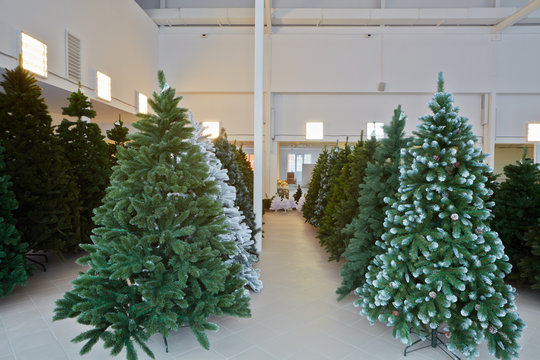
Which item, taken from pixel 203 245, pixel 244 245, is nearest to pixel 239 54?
pixel 244 245

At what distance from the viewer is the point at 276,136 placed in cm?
1366

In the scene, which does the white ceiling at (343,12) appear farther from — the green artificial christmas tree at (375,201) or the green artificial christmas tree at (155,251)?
the green artificial christmas tree at (155,251)

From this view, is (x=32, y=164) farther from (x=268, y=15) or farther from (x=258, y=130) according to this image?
(x=268, y=15)

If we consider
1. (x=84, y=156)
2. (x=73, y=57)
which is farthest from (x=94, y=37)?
(x=84, y=156)

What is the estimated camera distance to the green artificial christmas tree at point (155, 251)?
7.87ft

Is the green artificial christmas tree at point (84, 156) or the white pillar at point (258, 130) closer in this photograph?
the green artificial christmas tree at point (84, 156)

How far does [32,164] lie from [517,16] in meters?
14.3

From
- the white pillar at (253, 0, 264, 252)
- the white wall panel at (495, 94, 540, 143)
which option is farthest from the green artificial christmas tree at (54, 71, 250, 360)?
the white wall panel at (495, 94, 540, 143)

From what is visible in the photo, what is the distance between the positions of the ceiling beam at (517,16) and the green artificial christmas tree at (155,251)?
12.4 metres

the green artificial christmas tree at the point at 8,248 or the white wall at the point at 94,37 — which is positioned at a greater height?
the white wall at the point at 94,37

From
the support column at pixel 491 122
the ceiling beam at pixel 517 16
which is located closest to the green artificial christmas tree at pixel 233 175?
the ceiling beam at pixel 517 16

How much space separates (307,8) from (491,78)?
24.2 ft

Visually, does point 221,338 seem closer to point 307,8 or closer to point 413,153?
point 413,153

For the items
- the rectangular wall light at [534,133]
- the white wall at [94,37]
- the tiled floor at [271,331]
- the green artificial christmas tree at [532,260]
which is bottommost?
the tiled floor at [271,331]
